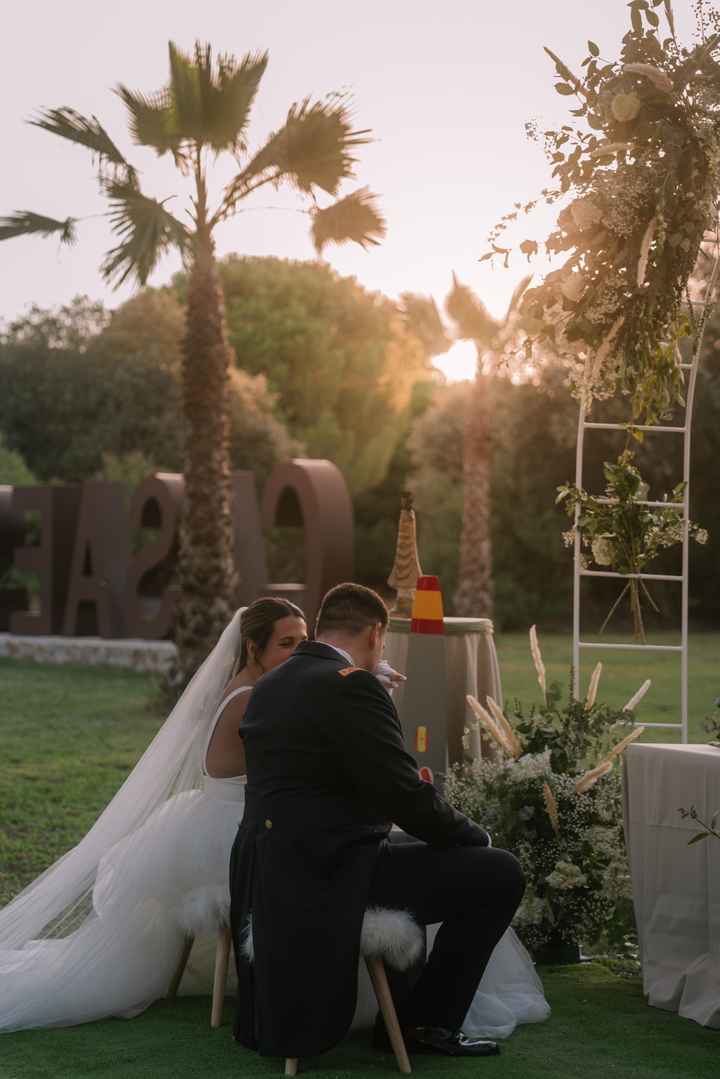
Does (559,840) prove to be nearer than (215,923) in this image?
No

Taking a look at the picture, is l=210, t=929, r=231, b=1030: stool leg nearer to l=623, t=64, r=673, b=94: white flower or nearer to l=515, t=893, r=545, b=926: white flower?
l=515, t=893, r=545, b=926: white flower

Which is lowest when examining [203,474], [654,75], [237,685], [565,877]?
[565,877]

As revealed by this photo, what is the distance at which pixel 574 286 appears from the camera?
6570 millimetres

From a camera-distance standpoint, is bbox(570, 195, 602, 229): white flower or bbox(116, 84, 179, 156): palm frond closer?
bbox(570, 195, 602, 229): white flower

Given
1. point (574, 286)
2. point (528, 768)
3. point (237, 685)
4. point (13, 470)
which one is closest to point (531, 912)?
point (528, 768)

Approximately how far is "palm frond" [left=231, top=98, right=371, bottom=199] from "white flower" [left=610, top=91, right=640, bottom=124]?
11991mm

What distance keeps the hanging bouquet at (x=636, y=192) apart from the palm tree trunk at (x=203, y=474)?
12.0 metres

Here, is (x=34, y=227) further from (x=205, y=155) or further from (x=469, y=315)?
(x=469, y=315)

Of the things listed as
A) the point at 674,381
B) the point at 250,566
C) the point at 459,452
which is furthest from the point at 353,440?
the point at 674,381

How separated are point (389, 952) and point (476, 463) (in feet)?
82.5

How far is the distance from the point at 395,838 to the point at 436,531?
33.7 m

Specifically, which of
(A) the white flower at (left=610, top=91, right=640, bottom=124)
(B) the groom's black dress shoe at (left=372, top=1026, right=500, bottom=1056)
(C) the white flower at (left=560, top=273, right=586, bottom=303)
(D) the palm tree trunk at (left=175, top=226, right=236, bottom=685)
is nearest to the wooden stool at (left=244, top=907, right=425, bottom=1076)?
(B) the groom's black dress shoe at (left=372, top=1026, right=500, bottom=1056)

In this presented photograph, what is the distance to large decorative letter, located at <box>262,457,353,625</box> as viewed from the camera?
68.4 feet

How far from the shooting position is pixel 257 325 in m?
56.0
